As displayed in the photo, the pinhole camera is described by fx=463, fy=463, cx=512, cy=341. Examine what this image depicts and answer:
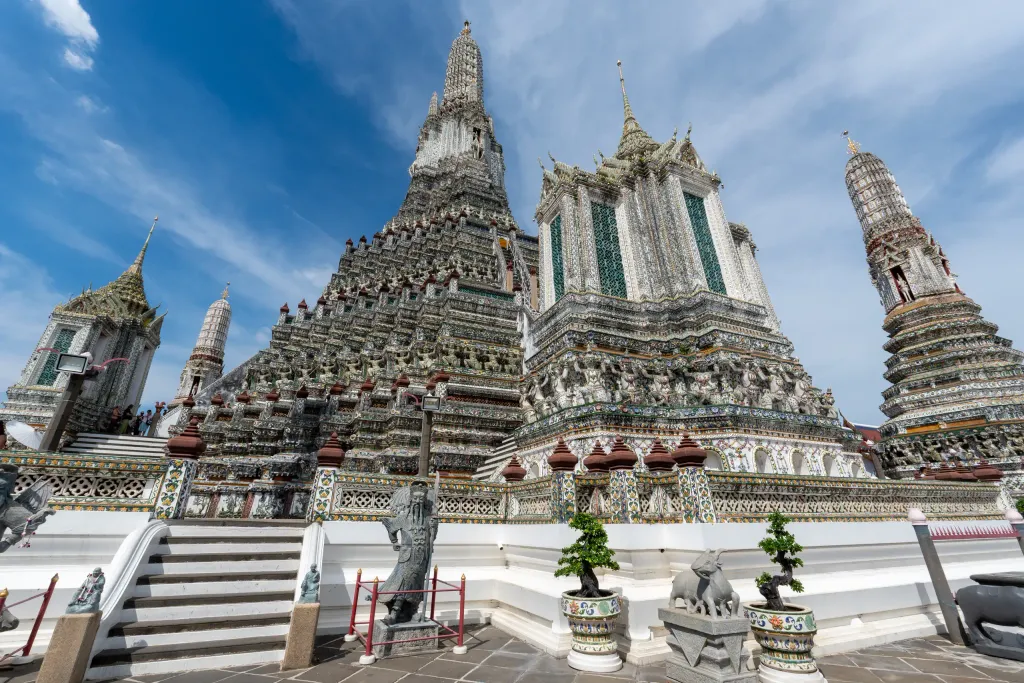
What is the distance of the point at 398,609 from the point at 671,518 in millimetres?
3602

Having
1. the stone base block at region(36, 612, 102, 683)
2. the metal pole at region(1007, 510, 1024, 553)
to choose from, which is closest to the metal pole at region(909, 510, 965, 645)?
the metal pole at region(1007, 510, 1024, 553)

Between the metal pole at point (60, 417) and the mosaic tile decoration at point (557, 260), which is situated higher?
the mosaic tile decoration at point (557, 260)

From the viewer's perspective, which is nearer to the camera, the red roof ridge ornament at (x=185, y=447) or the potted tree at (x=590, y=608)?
the potted tree at (x=590, y=608)

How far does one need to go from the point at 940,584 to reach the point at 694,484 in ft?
10.5

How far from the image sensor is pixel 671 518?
6184 millimetres

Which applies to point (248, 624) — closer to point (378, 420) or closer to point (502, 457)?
point (502, 457)

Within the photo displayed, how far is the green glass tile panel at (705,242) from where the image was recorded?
14.2m

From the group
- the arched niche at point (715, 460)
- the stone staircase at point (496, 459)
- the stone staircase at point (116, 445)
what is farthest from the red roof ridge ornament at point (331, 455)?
the stone staircase at point (116, 445)

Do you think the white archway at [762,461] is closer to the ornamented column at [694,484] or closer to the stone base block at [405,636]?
the ornamented column at [694,484]

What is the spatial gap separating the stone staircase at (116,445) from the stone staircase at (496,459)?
11445 mm

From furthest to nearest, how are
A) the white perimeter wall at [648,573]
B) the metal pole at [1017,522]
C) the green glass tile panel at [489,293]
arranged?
the green glass tile panel at [489,293] → the metal pole at [1017,522] → the white perimeter wall at [648,573]

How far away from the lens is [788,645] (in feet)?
13.8

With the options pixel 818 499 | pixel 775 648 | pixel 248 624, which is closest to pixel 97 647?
pixel 248 624

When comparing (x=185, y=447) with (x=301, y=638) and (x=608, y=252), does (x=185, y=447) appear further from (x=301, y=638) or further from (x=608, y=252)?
(x=608, y=252)
